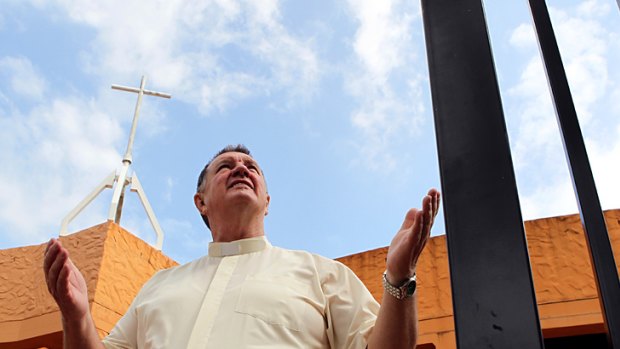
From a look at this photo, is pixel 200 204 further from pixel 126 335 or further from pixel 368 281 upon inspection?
pixel 368 281

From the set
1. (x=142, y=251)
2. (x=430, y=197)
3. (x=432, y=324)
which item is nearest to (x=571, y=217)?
(x=432, y=324)

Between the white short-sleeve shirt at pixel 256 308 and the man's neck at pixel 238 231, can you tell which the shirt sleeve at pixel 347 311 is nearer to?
the white short-sleeve shirt at pixel 256 308

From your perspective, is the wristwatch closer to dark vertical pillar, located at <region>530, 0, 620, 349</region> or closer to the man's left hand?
the man's left hand

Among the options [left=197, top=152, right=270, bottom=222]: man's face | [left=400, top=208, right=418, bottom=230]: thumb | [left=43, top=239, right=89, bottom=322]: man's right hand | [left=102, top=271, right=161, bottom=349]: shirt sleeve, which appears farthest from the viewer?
[left=197, top=152, right=270, bottom=222]: man's face

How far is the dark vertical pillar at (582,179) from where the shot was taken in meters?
1.00

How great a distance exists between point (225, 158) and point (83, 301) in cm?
77

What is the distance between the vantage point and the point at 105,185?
7.92 metres

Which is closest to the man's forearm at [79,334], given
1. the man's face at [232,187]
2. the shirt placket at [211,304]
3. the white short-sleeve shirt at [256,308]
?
the white short-sleeve shirt at [256,308]

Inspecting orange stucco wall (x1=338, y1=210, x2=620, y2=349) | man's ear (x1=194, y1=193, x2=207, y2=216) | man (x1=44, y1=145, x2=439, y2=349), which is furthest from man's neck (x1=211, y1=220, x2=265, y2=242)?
orange stucco wall (x1=338, y1=210, x2=620, y2=349)

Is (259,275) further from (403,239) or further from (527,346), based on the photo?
(527,346)

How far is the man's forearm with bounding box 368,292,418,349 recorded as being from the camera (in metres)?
1.32

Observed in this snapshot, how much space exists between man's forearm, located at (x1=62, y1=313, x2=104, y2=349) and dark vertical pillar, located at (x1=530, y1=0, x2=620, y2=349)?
45.9 inches

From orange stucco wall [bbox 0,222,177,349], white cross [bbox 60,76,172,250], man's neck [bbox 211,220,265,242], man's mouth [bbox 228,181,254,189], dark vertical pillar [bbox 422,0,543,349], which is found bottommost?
dark vertical pillar [bbox 422,0,543,349]

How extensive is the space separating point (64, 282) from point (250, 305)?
433 millimetres
